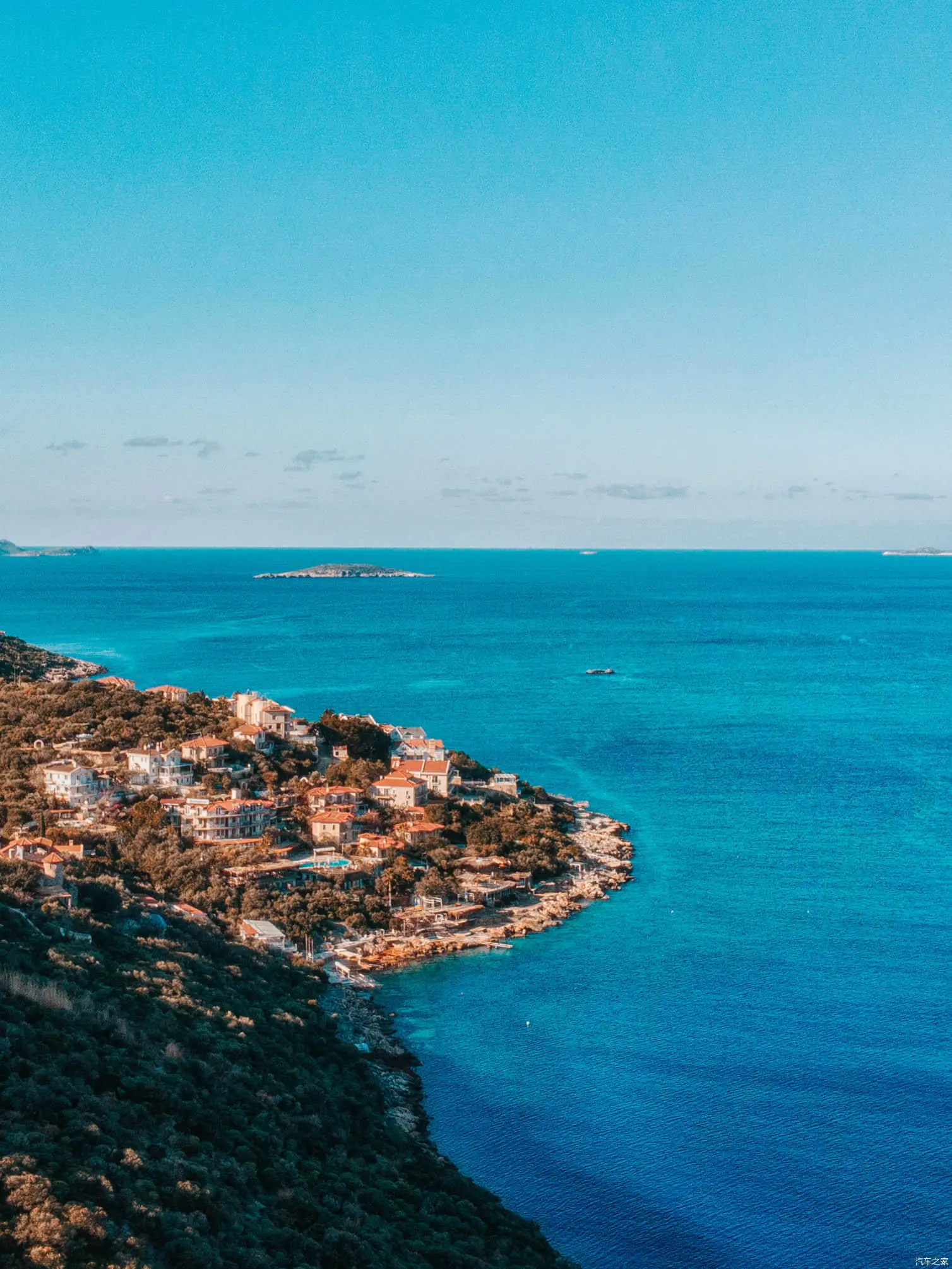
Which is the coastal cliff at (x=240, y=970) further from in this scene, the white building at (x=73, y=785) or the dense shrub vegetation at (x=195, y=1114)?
the white building at (x=73, y=785)

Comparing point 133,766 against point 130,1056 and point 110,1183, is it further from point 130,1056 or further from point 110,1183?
point 110,1183

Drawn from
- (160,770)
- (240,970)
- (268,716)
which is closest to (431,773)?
(268,716)

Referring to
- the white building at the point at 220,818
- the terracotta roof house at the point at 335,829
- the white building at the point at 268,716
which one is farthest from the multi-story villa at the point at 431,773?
the white building at the point at 220,818

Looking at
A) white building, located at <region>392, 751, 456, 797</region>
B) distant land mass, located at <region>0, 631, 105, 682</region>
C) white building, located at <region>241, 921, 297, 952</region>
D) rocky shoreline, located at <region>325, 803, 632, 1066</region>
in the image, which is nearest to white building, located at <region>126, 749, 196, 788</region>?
white building, located at <region>392, 751, 456, 797</region>

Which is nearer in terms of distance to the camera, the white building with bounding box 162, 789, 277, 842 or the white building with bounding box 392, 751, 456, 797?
the white building with bounding box 162, 789, 277, 842

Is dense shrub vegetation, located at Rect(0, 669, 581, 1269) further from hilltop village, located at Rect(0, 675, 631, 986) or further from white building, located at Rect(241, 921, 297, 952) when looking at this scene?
hilltop village, located at Rect(0, 675, 631, 986)

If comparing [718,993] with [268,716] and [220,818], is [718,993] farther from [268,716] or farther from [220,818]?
[268,716]
